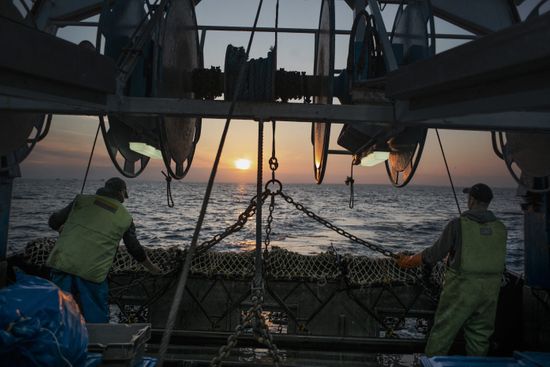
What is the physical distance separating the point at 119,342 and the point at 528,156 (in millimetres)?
4999

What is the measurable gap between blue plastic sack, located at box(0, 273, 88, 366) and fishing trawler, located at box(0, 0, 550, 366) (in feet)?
1.80

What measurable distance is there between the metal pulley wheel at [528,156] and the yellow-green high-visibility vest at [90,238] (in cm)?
487

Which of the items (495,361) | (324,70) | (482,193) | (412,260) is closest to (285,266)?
(412,260)

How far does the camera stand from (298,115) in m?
3.79

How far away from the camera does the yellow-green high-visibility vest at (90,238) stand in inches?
159

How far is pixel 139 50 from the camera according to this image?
3715 millimetres

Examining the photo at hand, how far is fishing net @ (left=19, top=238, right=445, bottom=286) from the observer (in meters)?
6.51

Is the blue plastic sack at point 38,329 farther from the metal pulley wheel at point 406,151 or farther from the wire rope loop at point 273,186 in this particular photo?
the metal pulley wheel at point 406,151

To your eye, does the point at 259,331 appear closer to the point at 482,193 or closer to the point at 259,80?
the point at 259,80

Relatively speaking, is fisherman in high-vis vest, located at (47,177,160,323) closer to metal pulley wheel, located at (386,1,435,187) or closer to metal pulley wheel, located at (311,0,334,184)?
metal pulley wheel, located at (311,0,334,184)

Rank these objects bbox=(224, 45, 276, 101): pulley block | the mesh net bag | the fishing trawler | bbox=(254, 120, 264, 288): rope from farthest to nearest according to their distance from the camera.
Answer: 1. the mesh net bag
2. bbox=(224, 45, 276, 101): pulley block
3. bbox=(254, 120, 264, 288): rope
4. the fishing trawler

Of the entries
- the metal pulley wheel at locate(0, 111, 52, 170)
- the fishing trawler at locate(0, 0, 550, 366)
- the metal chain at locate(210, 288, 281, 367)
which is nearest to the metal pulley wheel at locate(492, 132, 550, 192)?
the fishing trawler at locate(0, 0, 550, 366)

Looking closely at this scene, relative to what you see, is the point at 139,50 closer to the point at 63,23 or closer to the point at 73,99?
the point at 73,99

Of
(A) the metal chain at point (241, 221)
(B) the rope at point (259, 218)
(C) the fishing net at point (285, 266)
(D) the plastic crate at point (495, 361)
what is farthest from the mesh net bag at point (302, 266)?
(B) the rope at point (259, 218)
